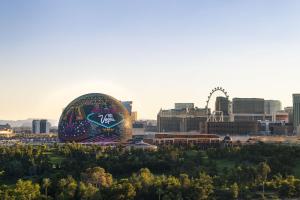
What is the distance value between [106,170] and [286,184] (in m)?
30.5

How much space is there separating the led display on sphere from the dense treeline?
4374 cm

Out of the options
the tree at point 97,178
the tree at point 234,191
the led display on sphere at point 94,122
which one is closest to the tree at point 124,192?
the tree at point 97,178

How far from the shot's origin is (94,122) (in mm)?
158625

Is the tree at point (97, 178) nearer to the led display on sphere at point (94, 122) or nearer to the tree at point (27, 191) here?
the tree at point (27, 191)

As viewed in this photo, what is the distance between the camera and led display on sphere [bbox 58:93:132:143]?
15800 centimetres

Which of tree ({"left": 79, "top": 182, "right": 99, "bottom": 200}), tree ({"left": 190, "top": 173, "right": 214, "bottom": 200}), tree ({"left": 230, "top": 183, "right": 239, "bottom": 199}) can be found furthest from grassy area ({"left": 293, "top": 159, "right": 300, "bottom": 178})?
tree ({"left": 79, "top": 182, "right": 99, "bottom": 200})

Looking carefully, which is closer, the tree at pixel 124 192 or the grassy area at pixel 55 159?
the tree at pixel 124 192

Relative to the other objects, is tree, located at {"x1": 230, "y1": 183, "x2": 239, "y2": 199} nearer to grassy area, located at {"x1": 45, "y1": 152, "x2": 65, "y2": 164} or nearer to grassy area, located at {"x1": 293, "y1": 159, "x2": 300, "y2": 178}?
grassy area, located at {"x1": 293, "y1": 159, "x2": 300, "y2": 178}

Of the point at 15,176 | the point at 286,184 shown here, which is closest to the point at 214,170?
the point at 286,184

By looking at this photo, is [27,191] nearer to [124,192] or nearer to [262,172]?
[124,192]

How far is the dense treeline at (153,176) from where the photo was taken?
70188mm

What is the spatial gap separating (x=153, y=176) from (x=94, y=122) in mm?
80254

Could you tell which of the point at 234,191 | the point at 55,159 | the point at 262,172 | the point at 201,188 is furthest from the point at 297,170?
the point at 55,159

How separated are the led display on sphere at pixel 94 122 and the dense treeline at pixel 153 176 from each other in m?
43.7
